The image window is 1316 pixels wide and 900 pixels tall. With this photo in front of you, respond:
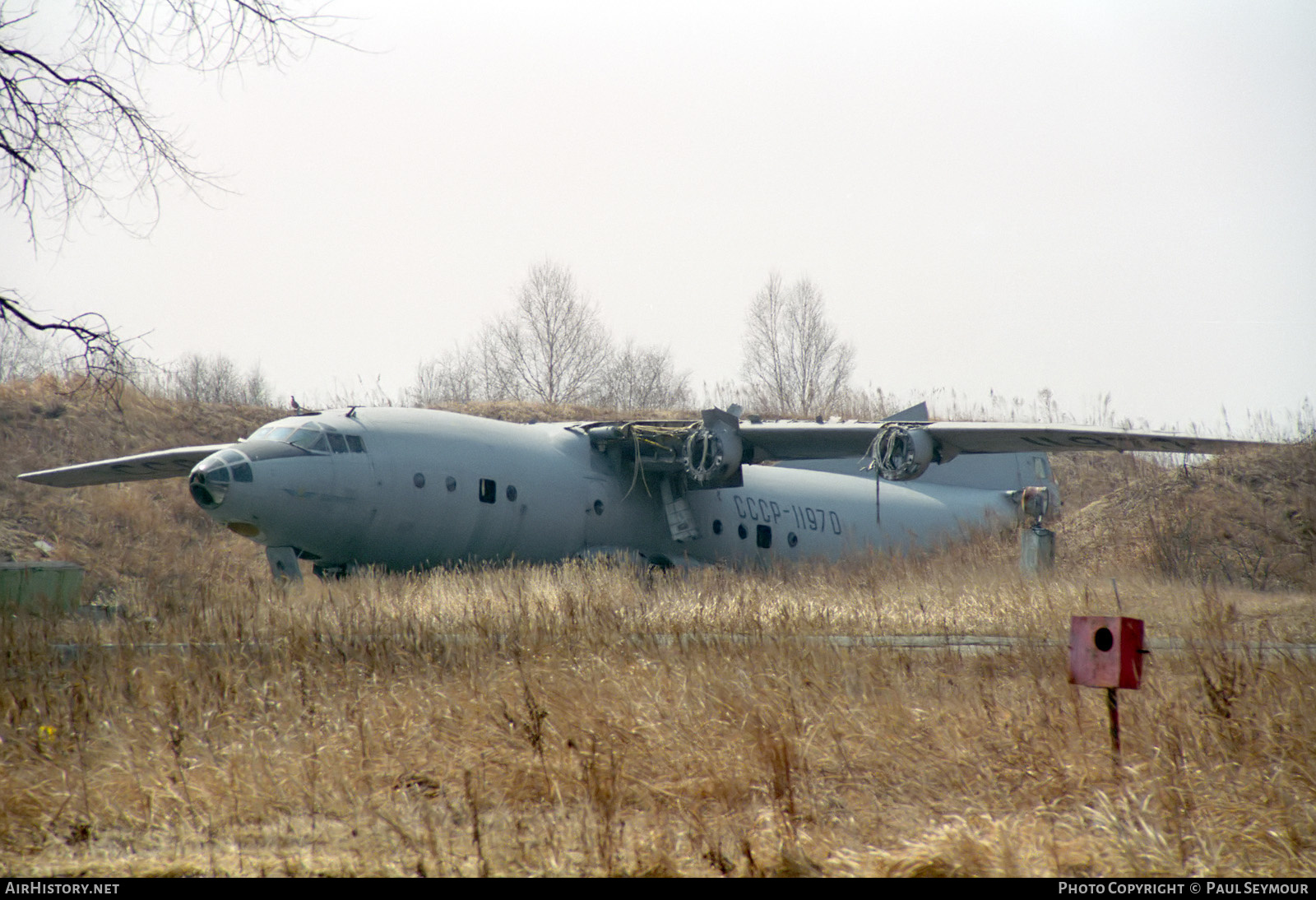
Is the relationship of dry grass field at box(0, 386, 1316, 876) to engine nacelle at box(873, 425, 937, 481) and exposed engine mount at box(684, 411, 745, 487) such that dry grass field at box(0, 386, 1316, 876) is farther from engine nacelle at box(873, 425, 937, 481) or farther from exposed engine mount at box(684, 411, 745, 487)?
exposed engine mount at box(684, 411, 745, 487)

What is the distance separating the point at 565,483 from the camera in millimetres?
16609

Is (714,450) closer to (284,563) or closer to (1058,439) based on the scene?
(1058,439)

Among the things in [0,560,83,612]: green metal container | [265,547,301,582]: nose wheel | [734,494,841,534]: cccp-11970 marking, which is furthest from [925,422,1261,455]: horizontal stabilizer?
[0,560,83,612]: green metal container

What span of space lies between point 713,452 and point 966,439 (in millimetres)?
4110

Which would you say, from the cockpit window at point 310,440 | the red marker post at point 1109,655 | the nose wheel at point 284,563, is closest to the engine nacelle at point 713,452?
the cockpit window at point 310,440

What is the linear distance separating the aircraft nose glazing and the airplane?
21mm

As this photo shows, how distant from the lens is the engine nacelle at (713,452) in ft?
54.9

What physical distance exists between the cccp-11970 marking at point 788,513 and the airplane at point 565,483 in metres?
0.04

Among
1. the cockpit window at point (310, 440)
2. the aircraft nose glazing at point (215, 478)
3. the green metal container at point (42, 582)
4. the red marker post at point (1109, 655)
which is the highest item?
the cockpit window at point (310, 440)

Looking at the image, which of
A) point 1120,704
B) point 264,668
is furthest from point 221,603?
point 1120,704

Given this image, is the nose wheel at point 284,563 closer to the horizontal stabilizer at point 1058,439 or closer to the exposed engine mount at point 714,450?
the exposed engine mount at point 714,450

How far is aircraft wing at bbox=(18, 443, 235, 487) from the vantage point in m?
17.8

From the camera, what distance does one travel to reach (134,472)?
19.1m
